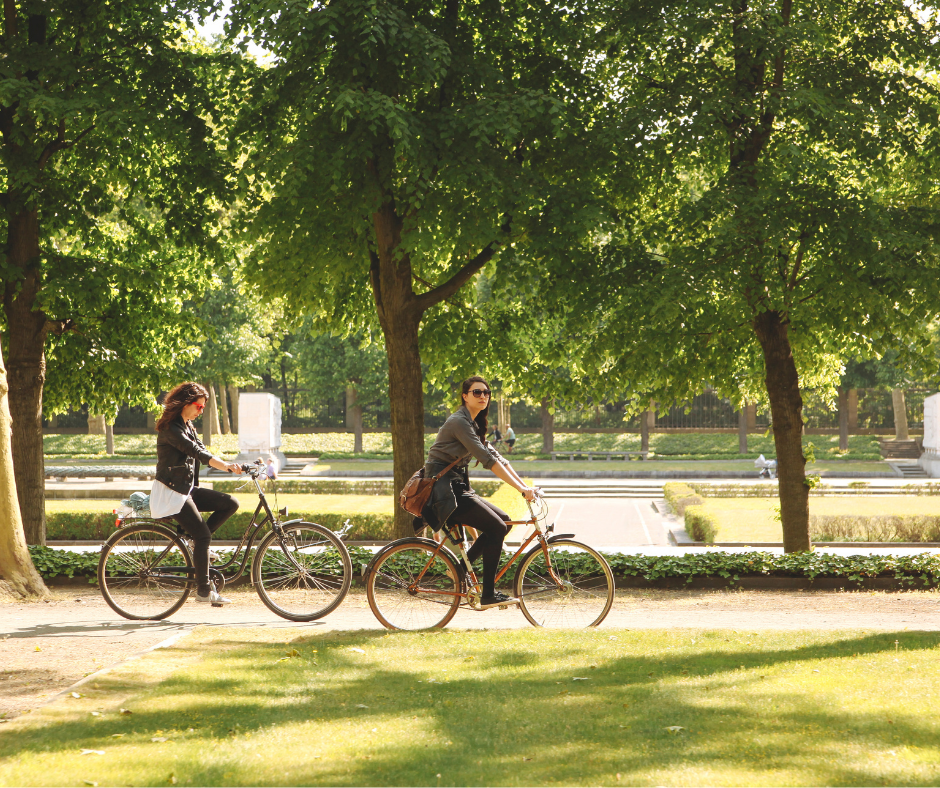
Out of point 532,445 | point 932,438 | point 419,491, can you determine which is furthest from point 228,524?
point 532,445

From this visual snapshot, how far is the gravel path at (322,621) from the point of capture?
6277 mm

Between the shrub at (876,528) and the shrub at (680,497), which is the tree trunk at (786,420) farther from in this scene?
the shrub at (680,497)

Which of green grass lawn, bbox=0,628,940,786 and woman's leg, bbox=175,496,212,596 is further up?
woman's leg, bbox=175,496,212,596

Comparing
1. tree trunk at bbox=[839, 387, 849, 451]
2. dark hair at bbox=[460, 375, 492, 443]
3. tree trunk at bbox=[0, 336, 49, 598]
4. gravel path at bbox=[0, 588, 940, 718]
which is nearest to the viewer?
gravel path at bbox=[0, 588, 940, 718]

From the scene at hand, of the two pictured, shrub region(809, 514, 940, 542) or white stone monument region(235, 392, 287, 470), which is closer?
shrub region(809, 514, 940, 542)

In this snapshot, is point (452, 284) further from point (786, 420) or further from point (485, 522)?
point (485, 522)

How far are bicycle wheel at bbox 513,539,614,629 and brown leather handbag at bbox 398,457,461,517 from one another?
0.91m

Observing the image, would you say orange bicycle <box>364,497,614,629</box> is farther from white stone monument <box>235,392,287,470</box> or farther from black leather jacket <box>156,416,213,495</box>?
white stone monument <box>235,392,287,470</box>

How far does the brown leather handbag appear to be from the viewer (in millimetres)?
6887

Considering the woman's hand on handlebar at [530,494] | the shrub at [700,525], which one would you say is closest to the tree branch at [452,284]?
the woman's hand on handlebar at [530,494]

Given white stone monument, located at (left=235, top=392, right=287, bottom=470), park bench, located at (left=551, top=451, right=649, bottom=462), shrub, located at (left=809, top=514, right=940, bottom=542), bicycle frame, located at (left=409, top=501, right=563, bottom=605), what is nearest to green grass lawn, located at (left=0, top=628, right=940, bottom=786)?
bicycle frame, located at (left=409, top=501, right=563, bottom=605)

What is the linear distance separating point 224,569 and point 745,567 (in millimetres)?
5381

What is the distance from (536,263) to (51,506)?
17.3m

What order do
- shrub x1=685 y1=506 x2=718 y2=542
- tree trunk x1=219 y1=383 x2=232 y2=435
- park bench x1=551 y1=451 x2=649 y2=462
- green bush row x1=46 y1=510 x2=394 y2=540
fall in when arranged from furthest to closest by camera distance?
tree trunk x1=219 y1=383 x2=232 y2=435 → park bench x1=551 y1=451 x2=649 y2=462 → green bush row x1=46 y1=510 x2=394 y2=540 → shrub x1=685 y1=506 x2=718 y2=542
